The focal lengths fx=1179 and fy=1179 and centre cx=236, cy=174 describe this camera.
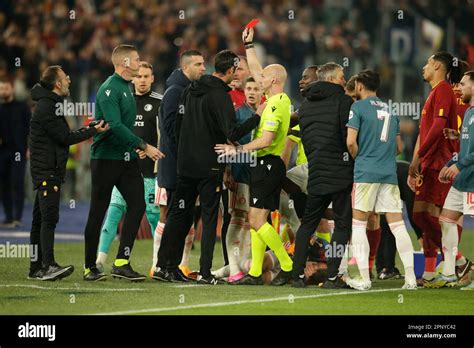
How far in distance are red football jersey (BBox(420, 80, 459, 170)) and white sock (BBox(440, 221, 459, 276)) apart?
689 millimetres

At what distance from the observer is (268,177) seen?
1192cm

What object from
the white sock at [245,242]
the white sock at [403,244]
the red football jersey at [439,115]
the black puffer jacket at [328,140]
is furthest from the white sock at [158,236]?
the red football jersey at [439,115]

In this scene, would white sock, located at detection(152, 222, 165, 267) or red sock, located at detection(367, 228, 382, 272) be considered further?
white sock, located at detection(152, 222, 165, 267)

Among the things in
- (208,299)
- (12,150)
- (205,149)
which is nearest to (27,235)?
(12,150)

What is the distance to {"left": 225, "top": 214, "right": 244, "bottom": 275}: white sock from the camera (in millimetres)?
12250

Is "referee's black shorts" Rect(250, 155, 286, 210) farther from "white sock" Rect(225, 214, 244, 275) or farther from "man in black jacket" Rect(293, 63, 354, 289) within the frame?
"white sock" Rect(225, 214, 244, 275)

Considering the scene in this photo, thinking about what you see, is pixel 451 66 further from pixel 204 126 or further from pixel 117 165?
pixel 117 165

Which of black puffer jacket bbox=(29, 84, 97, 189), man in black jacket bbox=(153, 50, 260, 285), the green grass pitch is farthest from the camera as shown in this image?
black puffer jacket bbox=(29, 84, 97, 189)

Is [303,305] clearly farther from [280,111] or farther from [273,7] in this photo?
[273,7]

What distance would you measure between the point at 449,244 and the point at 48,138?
4231 mm

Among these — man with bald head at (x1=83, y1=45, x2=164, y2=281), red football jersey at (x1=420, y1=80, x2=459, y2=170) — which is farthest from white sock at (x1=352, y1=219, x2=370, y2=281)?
man with bald head at (x1=83, y1=45, x2=164, y2=281)

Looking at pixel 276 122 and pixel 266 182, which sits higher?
pixel 276 122

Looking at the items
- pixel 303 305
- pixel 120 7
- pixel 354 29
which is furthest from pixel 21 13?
pixel 303 305

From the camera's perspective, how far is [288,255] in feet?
40.0
